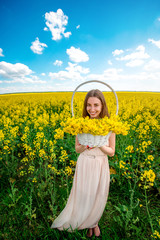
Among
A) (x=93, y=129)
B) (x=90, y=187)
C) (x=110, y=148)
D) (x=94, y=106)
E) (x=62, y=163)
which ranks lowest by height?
(x=62, y=163)

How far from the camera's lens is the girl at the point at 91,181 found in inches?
62.7

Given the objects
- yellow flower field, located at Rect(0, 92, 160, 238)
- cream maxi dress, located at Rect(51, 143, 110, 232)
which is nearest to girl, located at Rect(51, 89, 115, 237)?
cream maxi dress, located at Rect(51, 143, 110, 232)

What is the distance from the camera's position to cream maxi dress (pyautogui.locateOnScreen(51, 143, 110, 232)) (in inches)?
62.7

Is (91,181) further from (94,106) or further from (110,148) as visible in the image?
(94,106)

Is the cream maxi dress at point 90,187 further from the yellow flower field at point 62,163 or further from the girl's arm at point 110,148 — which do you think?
the yellow flower field at point 62,163

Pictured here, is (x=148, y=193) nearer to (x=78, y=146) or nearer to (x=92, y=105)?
(x=78, y=146)

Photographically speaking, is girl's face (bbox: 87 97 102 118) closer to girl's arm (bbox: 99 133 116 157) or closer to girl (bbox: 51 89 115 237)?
girl (bbox: 51 89 115 237)

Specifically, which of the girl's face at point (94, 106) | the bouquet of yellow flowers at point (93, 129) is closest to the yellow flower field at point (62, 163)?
the bouquet of yellow flowers at point (93, 129)

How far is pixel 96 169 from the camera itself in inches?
62.2

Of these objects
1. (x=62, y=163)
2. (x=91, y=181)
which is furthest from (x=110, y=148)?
(x=62, y=163)

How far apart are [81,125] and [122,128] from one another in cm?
37

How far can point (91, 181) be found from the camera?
1.60 metres

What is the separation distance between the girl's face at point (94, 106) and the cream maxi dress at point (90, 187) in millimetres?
410

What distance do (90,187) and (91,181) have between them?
7 centimetres
